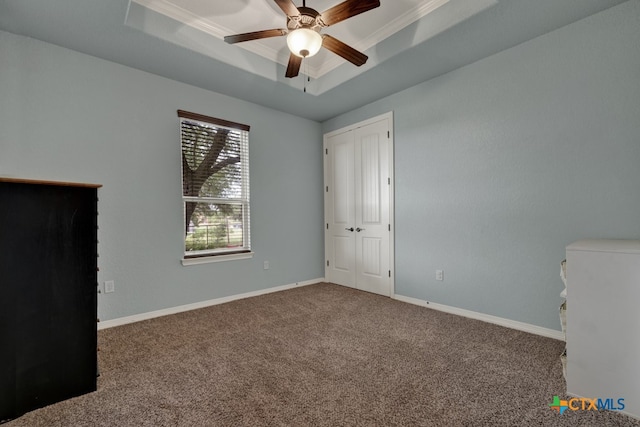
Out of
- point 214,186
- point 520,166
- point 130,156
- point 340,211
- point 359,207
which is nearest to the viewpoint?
point 520,166

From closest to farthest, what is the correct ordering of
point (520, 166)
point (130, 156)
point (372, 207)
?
point (520, 166), point (130, 156), point (372, 207)

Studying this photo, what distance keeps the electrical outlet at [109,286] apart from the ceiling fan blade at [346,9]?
10.1 feet

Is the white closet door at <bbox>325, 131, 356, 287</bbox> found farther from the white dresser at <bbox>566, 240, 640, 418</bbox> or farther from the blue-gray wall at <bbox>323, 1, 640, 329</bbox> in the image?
the white dresser at <bbox>566, 240, 640, 418</bbox>

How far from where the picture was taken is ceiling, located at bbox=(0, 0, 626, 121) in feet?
7.52

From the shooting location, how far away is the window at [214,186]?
3.48m

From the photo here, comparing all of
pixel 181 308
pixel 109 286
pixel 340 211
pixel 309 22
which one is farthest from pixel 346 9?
pixel 181 308

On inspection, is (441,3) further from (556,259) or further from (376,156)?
(556,259)

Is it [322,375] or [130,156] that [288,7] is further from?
[322,375]

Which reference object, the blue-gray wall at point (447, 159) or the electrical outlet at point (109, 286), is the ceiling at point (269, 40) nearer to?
the blue-gray wall at point (447, 159)

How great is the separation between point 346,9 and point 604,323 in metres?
2.51

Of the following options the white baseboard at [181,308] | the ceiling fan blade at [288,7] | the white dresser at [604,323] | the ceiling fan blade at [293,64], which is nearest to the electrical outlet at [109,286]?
the white baseboard at [181,308]

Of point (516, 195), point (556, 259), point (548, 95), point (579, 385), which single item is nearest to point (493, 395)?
point (579, 385)

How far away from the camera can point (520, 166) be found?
107 inches

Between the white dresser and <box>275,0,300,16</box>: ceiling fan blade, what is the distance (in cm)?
238
